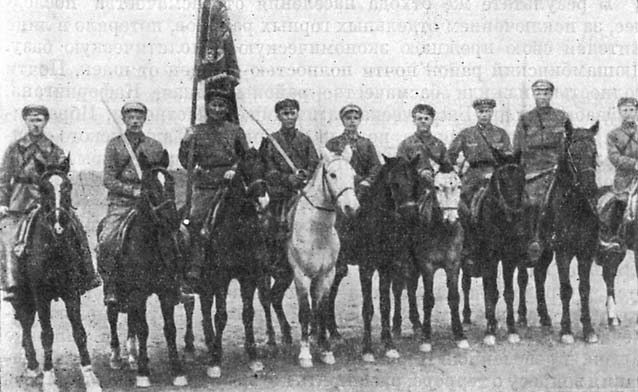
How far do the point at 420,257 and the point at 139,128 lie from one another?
8.83 feet

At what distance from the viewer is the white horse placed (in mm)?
5871

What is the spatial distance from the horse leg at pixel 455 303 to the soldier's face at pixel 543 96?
6.38 ft

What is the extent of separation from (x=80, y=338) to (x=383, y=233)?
2549 millimetres

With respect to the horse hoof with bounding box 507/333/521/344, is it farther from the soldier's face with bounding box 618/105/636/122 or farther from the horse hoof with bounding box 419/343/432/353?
the soldier's face with bounding box 618/105/636/122

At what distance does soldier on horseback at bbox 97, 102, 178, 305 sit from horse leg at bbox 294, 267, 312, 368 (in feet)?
4.74

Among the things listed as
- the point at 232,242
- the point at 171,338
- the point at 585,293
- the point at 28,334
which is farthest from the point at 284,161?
the point at 585,293

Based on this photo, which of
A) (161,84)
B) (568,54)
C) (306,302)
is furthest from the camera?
(568,54)

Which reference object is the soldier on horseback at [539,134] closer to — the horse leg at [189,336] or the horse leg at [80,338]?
the horse leg at [189,336]

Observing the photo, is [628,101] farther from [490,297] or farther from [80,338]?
[80,338]

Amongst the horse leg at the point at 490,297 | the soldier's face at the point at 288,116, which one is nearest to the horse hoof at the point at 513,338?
the horse leg at the point at 490,297

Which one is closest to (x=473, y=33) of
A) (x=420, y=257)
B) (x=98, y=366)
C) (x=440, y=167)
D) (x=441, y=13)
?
(x=441, y=13)

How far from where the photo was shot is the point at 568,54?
25.7 ft

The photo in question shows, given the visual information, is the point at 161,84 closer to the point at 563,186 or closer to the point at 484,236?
the point at 484,236

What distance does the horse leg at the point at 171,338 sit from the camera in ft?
18.3
